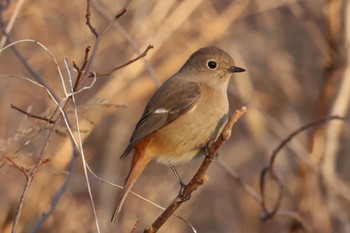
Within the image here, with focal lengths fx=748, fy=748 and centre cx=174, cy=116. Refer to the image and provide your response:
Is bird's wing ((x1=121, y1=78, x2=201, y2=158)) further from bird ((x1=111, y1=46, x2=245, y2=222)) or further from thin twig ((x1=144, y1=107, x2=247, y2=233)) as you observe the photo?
thin twig ((x1=144, y1=107, x2=247, y2=233))

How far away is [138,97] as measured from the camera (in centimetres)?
591

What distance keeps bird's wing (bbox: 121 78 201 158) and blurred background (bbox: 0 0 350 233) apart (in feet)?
2.38

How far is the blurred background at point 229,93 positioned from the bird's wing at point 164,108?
0.73 meters

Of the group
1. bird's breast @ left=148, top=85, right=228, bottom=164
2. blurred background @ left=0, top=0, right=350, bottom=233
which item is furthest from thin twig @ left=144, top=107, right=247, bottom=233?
blurred background @ left=0, top=0, right=350, bottom=233

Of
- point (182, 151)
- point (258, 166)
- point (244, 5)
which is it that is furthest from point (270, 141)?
point (182, 151)

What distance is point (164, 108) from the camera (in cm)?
400

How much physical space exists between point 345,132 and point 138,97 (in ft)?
6.63

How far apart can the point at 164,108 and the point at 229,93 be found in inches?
92.4

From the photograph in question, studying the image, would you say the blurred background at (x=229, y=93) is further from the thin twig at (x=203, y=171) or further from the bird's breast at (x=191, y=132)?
the thin twig at (x=203, y=171)

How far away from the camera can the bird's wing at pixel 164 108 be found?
3949 mm

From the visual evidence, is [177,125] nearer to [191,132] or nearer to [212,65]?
[191,132]

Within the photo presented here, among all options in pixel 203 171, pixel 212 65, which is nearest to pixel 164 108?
pixel 212 65

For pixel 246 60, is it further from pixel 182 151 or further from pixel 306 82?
pixel 182 151

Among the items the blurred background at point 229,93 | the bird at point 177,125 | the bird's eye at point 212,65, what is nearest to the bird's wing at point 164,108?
the bird at point 177,125
